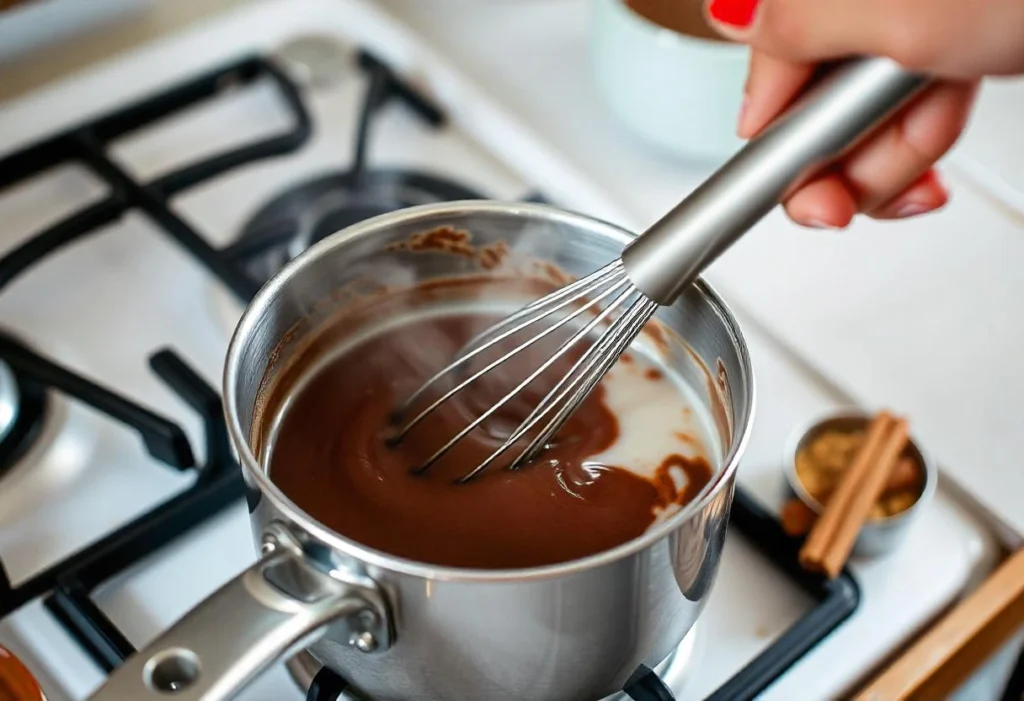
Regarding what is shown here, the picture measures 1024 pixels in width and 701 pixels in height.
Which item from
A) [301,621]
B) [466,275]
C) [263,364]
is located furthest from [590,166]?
[301,621]

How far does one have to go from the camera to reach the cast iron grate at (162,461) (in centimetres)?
47

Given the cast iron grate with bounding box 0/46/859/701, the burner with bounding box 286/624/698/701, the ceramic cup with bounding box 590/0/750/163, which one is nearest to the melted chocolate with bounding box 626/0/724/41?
the ceramic cup with bounding box 590/0/750/163

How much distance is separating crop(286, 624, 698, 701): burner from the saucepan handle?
0.09m

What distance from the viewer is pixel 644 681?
0.45 m

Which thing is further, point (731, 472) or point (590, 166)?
point (590, 166)

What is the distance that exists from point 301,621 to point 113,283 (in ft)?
1.11

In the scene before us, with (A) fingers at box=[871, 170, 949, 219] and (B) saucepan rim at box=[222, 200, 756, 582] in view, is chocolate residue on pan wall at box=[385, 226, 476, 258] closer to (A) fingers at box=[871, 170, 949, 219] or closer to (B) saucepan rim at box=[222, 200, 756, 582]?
(B) saucepan rim at box=[222, 200, 756, 582]

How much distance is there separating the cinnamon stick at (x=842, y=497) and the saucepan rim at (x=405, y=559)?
12cm

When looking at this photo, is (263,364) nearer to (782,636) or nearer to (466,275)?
(466,275)

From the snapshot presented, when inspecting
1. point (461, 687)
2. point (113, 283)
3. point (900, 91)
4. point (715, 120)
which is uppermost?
point (900, 91)

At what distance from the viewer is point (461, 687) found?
40cm

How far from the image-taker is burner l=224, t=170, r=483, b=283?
0.63m

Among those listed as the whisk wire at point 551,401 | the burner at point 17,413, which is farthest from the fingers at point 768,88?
the burner at point 17,413

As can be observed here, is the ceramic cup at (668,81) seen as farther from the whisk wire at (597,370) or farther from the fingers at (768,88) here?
the whisk wire at (597,370)
